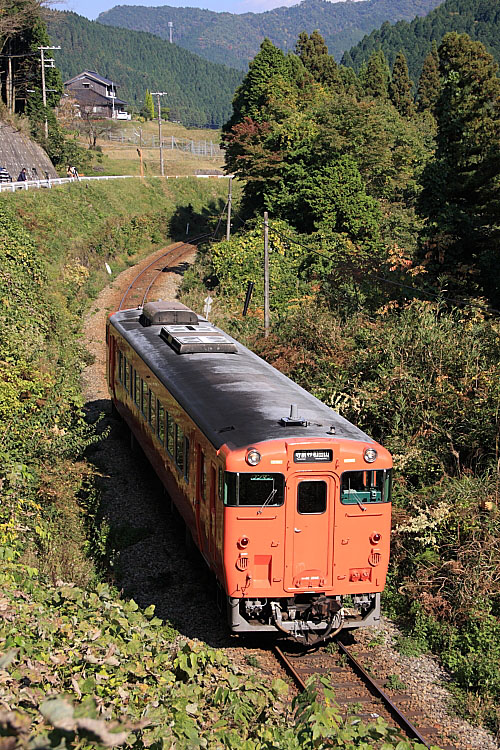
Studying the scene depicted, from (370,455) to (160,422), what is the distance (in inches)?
191

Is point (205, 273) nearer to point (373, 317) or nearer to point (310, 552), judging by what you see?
point (373, 317)

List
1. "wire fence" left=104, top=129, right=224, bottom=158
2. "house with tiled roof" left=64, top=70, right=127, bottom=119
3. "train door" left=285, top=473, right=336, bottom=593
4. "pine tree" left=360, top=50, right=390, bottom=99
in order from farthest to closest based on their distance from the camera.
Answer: "house with tiled roof" left=64, top=70, right=127, bottom=119, "wire fence" left=104, top=129, right=224, bottom=158, "pine tree" left=360, top=50, right=390, bottom=99, "train door" left=285, top=473, right=336, bottom=593

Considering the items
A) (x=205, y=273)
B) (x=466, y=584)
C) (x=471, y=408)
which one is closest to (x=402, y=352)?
(x=471, y=408)

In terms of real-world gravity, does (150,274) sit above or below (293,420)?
below

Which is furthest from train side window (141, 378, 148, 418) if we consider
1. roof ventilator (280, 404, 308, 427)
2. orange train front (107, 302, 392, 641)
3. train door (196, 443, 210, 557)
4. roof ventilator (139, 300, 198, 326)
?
roof ventilator (280, 404, 308, 427)

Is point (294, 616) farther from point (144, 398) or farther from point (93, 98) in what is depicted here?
point (93, 98)

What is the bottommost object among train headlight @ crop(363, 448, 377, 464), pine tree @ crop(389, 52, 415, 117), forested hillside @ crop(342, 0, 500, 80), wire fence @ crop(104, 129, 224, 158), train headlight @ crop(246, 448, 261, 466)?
train headlight @ crop(363, 448, 377, 464)

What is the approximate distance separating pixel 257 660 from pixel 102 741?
755cm

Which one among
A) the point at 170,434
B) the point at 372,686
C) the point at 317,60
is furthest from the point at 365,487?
the point at 317,60

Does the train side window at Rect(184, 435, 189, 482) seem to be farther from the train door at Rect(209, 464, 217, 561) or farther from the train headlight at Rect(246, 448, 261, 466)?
the train headlight at Rect(246, 448, 261, 466)

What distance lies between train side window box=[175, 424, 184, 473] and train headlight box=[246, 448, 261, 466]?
2.66 metres

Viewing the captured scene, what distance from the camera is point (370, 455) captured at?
9742 mm

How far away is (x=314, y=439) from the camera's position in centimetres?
960

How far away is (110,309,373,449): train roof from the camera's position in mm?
9953
